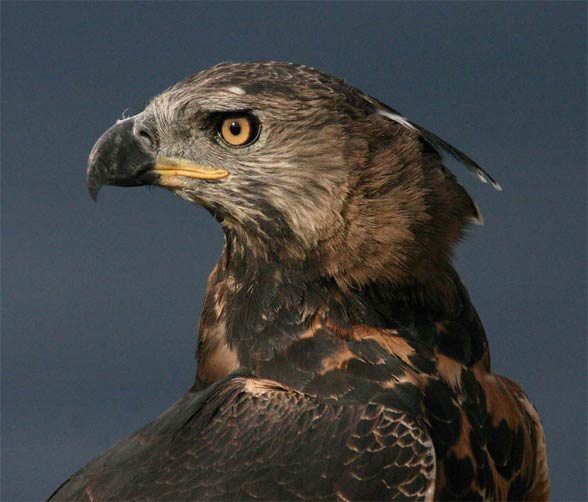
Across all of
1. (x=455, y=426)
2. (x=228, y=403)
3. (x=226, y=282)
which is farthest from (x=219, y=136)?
(x=455, y=426)

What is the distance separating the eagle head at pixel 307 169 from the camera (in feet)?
18.2

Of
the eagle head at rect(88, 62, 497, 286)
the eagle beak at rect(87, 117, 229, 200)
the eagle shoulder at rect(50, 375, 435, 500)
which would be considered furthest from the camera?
the eagle beak at rect(87, 117, 229, 200)

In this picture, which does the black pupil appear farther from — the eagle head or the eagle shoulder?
the eagle shoulder

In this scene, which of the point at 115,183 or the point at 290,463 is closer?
the point at 290,463

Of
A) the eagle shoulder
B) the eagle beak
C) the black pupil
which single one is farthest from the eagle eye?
the eagle shoulder

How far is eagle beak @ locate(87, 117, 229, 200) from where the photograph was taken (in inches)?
224

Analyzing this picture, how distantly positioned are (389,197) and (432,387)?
701 mm

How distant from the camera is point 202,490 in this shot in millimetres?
5434

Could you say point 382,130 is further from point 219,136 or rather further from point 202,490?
point 202,490

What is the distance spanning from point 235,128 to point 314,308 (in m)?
0.71

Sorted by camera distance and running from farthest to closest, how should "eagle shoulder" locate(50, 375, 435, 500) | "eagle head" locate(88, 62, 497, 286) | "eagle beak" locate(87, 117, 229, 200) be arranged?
"eagle beak" locate(87, 117, 229, 200), "eagle head" locate(88, 62, 497, 286), "eagle shoulder" locate(50, 375, 435, 500)

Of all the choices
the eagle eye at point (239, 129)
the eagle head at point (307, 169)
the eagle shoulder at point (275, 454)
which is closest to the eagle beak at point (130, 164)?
the eagle head at point (307, 169)

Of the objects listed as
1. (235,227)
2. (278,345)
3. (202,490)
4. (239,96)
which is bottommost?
(202,490)

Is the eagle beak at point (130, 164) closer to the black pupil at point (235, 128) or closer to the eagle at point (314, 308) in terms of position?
the eagle at point (314, 308)
